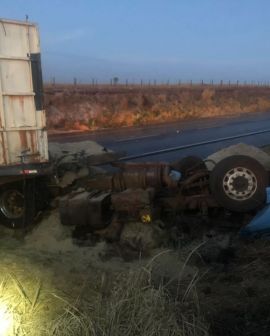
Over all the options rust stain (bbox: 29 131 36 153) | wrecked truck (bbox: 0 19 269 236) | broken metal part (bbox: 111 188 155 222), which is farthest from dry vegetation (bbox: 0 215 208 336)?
rust stain (bbox: 29 131 36 153)

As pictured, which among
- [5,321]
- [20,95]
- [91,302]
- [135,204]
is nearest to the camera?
[5,321]

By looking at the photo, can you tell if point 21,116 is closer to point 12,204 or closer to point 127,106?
point 12,204

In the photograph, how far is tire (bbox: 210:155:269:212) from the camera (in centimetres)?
833

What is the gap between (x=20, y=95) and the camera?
27.8 feet

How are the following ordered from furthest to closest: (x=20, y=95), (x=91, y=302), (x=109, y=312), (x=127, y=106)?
(x=127, y=106)
(x=20, y=95)
(x=91, y=302)
(x=109, y=312)

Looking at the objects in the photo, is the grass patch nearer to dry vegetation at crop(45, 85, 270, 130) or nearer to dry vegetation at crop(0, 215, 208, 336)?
dry vegetation at crop(0, 215, 208, 336)

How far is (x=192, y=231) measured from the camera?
26.7 feet

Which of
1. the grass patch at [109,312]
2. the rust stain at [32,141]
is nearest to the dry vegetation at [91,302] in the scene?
the grass patch at [109,312]

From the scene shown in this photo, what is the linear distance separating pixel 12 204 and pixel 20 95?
6.63 feet

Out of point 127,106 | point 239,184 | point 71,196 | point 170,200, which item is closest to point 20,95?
point 71,196

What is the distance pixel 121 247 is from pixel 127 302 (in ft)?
10.1

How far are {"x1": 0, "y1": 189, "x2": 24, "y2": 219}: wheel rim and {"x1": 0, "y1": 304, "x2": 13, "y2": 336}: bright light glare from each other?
4254 millimetres

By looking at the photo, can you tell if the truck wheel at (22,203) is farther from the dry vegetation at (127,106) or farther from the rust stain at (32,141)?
the dry vegetation at (127,106)

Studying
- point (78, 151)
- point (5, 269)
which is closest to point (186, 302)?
point (5, 269)
